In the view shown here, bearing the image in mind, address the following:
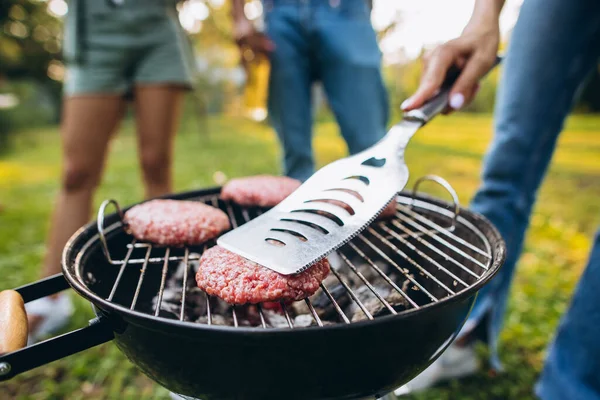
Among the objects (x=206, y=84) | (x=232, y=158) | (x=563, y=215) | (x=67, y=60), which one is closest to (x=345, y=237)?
(x=67, y=60)

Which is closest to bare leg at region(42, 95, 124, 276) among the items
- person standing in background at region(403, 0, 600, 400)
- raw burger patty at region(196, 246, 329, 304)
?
raw burger patty at region(196, 246, 329, 304)

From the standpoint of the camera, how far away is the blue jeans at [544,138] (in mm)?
1772

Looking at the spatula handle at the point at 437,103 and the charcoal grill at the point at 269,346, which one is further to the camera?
the spatula handle at the point at 437,103

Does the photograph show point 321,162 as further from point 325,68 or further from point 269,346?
point 269,346

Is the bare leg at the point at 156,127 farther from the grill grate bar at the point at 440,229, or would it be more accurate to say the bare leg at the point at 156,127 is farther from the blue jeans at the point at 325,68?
the grill grate bar at the point at 440,229

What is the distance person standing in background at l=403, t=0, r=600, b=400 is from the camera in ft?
5.79

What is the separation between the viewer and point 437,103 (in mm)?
1468

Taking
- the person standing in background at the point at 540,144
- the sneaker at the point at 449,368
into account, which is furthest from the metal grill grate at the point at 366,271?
the sneaker at the point at 449,368

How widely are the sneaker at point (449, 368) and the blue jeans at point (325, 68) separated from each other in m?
1.25

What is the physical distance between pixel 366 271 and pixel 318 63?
145 centimetres

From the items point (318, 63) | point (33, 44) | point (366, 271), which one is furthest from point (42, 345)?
point (33, 44)

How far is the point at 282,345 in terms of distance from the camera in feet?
2.96

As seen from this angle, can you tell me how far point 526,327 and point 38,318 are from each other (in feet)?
9.52

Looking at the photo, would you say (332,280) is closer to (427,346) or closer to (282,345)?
(427,346)
